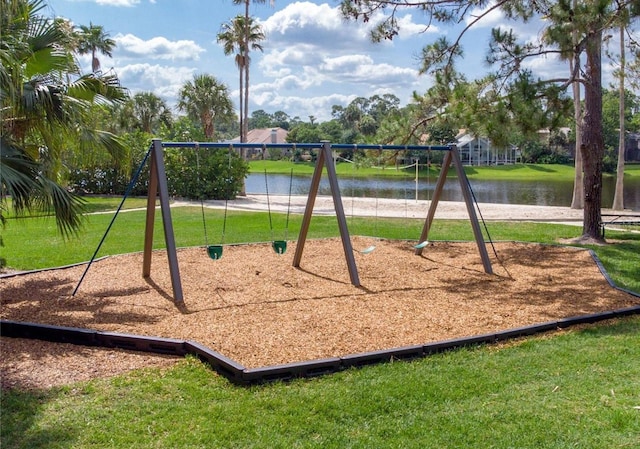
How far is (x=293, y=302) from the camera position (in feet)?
22.0

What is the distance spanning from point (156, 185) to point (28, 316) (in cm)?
220

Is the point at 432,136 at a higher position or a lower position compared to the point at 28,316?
higher

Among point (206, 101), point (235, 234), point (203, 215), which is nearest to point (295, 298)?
point (203, 215)

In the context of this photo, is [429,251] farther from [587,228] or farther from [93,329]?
[93,329]

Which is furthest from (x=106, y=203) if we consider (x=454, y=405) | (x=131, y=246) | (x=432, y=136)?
(x=454, y=405)

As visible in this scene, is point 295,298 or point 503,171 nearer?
point 295,298

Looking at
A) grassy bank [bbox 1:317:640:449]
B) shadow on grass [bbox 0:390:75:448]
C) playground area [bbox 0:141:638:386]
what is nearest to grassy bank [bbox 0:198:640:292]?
playground area [bbox 0:141:638:386]

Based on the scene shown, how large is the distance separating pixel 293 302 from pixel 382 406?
2901mm

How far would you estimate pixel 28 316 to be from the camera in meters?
5.93

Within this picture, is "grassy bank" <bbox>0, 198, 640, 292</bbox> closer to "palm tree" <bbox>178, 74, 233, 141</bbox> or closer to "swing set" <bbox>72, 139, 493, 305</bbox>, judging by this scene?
"swing set" <bbox>72, 139, 493, 305</bbox>

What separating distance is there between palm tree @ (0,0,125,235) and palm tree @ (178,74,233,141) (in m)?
22.8

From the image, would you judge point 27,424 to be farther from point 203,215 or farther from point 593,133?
point 593,133

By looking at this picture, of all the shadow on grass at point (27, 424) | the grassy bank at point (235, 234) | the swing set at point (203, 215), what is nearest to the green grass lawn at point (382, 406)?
the shadow on grass at point (27, 424)

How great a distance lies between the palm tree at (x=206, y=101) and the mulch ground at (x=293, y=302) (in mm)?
21276
